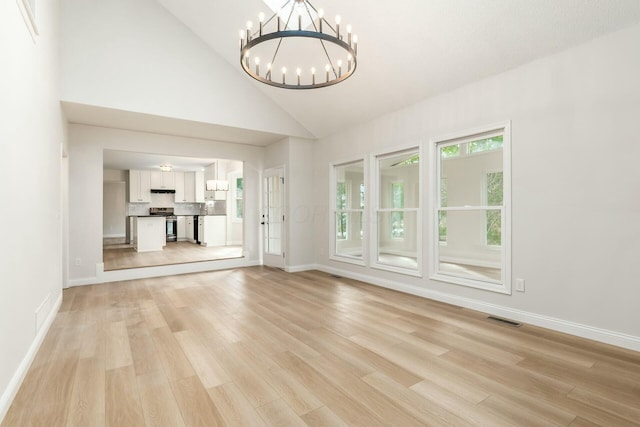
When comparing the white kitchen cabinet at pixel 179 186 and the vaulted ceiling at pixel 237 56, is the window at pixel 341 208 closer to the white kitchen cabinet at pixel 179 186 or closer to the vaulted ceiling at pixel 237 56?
the vaulted ceiling at pixel 237 56

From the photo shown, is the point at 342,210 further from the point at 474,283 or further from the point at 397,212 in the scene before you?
the point at 474,283

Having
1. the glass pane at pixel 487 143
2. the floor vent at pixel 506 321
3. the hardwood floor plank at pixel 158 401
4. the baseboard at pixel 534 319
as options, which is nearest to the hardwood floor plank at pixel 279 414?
the hardwood floor plank at pixel 158 401

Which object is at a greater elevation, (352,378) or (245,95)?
(245,95)

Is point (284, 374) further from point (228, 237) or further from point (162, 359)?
point (228, 237)

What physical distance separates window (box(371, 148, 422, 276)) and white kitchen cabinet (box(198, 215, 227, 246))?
574 centimetres

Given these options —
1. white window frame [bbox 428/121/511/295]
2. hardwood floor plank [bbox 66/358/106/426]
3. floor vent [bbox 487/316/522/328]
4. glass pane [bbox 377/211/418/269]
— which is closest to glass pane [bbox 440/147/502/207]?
glass pane [bbox 377/211/418/269]

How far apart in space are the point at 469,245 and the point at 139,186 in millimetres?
10328

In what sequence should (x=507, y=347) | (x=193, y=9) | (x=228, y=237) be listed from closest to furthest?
(x=507, y=347) < (x=193, y=9) < (x=228, y=237)

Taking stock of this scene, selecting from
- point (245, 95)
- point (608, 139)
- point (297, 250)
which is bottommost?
point (297, 250)

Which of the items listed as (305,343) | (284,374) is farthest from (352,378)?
(305,343)

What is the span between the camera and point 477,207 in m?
3.82

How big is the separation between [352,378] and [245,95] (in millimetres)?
4676

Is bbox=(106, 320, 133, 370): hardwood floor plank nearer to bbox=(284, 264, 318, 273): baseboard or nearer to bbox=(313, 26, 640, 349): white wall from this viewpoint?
bbox=(284, 264, 318, 273): baseboard

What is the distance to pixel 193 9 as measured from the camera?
4.41m
